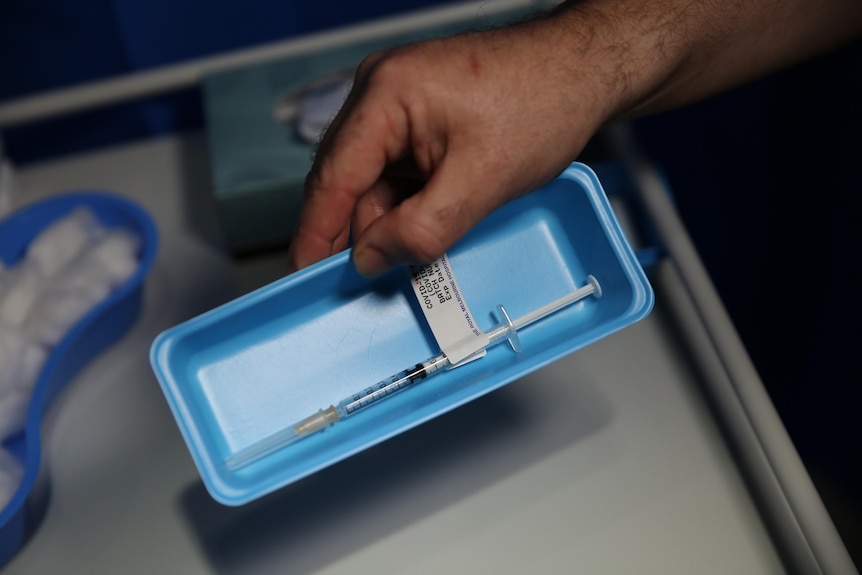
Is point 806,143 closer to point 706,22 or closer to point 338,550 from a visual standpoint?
point 706,22

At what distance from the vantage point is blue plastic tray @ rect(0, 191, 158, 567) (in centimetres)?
68

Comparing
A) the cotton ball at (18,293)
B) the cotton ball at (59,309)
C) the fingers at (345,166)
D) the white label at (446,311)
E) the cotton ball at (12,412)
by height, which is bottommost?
the white label at (446,311)

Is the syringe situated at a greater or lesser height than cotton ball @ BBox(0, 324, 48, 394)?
lesser

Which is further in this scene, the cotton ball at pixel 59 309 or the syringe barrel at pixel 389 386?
the cotton ball at pixel 59 309

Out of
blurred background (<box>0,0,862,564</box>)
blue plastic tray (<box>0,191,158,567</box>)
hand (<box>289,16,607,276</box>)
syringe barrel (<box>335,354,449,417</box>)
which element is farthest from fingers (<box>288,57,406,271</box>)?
blurred background (<box>0,0,862,564</box>)

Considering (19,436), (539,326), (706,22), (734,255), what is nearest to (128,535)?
(19,436)

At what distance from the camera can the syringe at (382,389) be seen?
0.59 m

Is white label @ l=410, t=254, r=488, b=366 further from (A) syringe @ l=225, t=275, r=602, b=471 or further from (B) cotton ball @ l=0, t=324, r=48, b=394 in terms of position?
(B) cotton ball @ l=0, t=324, r=48, b=394

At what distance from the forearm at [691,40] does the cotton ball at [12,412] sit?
0.61 m

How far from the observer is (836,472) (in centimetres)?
93

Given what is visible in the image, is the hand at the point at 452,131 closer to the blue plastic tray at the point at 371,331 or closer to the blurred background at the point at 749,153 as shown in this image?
the blue plastic tray at the point at 371,331

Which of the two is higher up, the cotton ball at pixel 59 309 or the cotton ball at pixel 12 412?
the cotton ball at pixel 59 309

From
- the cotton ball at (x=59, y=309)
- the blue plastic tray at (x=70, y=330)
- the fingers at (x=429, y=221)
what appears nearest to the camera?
the fingers at (x=429, y=221)

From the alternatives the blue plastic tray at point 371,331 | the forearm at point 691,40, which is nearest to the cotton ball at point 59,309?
the blue plastic tray at point 371,331
